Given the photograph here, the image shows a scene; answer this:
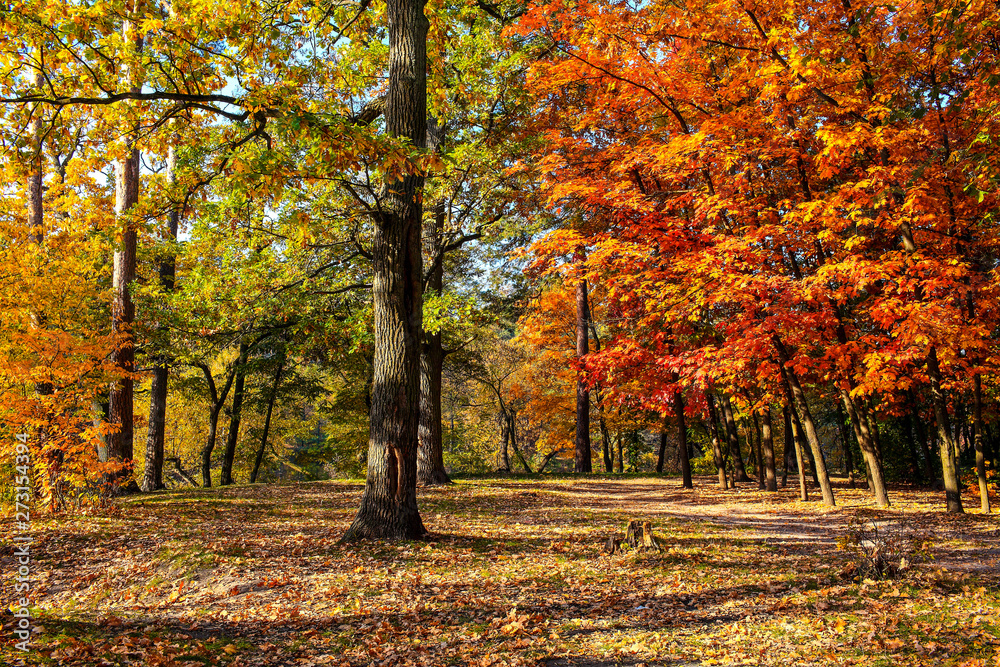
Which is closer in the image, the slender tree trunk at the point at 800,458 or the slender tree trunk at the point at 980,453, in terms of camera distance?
the slender tree trunk at the point at 980,453

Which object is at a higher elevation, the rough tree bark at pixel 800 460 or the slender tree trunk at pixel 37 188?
the slender tree trunk at pixel 37 188

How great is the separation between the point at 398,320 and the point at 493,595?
356cm

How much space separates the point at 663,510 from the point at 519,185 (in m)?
8.02

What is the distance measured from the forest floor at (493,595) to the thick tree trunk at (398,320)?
1.65ft

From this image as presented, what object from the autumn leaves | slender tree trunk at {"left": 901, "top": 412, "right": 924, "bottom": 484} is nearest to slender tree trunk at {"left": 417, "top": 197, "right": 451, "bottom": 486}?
the autumn leaves

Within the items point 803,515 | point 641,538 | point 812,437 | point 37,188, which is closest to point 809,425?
point 812,437

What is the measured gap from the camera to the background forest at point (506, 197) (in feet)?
20.0

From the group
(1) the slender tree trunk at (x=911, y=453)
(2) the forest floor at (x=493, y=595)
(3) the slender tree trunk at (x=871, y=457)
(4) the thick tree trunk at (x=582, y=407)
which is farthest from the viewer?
(4) the thick tree trunk at (x=582, y=407)

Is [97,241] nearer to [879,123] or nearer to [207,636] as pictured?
[207,636]

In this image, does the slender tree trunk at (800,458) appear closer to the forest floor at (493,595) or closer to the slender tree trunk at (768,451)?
the slender tree trunk at (768,451)

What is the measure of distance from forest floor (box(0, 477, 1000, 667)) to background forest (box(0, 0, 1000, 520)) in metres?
1.55

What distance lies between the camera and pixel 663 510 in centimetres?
1198

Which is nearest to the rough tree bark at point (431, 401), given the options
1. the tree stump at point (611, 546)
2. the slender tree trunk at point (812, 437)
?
the tree stump at point (611, 546)

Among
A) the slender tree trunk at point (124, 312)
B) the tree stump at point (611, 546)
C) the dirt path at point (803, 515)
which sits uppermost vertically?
the slender tree trunk at point (124, 312)
